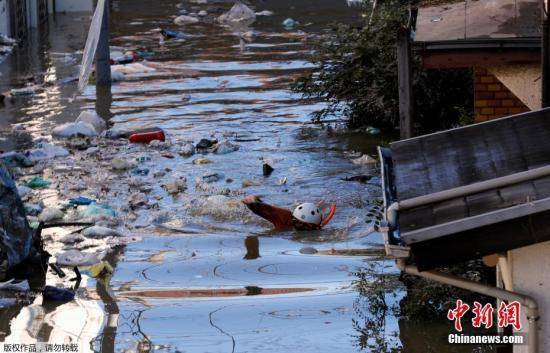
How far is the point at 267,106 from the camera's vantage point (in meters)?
16.2

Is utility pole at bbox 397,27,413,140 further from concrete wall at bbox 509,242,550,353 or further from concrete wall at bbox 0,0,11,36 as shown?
concrete wall at bbox 0,0,11,36

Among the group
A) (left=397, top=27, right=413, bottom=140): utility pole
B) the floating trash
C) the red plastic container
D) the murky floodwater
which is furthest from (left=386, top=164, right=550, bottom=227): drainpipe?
the red plastic container

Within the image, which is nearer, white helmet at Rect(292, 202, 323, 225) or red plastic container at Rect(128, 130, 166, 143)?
white helmet at Rect(292, 202, 323, 225)

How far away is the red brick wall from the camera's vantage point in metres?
8.45

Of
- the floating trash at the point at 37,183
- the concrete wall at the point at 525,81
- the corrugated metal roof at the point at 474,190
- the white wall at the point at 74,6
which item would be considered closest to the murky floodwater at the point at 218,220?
the floating trash at the point at 37,183

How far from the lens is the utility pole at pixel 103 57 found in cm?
1709

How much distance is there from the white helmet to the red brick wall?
6.80ft

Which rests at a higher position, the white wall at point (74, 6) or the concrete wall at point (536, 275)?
the white wall at point (74, 6)

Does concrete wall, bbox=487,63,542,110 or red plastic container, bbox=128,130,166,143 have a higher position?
concrete wall, bbox=487,63,542,110

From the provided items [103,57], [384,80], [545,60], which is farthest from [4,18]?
[545,60]

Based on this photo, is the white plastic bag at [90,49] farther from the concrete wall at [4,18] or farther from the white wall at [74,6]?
the white wall at [74,6]

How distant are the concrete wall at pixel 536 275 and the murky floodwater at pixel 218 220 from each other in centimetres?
295

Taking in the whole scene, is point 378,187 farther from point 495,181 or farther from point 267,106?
point 495,181

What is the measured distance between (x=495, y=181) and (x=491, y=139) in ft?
2.53
